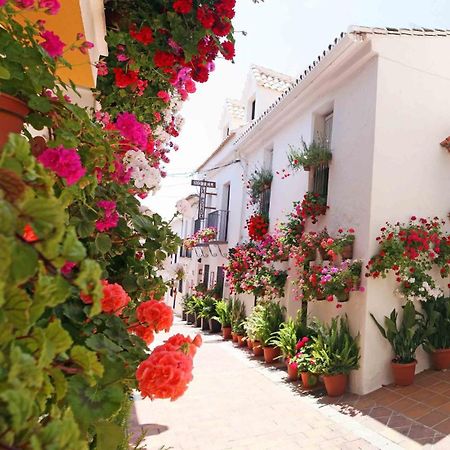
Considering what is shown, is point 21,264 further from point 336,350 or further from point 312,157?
point 312,157

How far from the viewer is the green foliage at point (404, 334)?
542cm

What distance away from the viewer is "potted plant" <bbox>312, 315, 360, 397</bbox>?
5.47 metres

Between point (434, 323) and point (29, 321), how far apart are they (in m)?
6.26

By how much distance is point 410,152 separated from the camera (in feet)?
20.0

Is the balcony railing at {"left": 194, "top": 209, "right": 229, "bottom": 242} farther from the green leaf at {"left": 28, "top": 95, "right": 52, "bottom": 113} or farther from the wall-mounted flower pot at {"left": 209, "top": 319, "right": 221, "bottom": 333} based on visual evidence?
the green leaf at {"left": 28, "top": 95, "right": 52, "bottom": 113}

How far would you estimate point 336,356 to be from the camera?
215 inches

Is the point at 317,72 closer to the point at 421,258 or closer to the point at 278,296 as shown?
the point at 421,258

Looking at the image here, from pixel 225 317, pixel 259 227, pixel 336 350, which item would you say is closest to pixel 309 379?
pixel 336 350

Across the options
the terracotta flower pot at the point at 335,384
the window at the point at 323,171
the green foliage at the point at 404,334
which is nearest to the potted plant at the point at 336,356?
the terracotta flower pot at the point at 335,384

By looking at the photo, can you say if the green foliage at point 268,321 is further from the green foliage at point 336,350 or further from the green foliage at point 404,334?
the green foliage at point 404,334

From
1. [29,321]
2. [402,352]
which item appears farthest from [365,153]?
[29,321]

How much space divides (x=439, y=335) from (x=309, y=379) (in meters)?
2.07

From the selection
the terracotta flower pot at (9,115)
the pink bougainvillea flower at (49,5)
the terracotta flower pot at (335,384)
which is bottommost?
the terracotta flower pot at (335,384)

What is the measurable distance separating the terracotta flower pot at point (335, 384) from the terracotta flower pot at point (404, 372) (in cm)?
73
